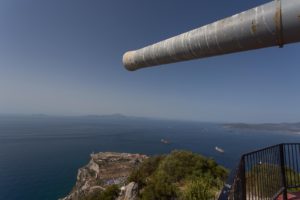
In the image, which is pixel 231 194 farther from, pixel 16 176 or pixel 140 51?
pixel 16 176

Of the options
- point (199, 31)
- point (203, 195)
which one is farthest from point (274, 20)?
point (203, 195)

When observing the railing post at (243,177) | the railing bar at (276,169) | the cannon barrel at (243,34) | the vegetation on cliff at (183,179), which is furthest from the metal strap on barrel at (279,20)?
the vegetation on cliff at (183,179)

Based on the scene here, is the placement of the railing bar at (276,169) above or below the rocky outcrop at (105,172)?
above

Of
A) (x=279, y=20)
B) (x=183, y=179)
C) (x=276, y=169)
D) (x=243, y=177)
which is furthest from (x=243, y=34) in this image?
(x=183, y=179)

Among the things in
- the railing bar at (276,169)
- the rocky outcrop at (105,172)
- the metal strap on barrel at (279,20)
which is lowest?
the rocky outcrop at (105,172)

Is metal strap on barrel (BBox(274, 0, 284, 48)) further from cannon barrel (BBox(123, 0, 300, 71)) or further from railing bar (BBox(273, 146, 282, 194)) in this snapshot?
railing bar (BBox(273, 146, 282, 194))

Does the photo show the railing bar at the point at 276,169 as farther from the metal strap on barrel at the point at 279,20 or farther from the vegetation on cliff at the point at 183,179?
the vegetation on cliff at the point at 183,179

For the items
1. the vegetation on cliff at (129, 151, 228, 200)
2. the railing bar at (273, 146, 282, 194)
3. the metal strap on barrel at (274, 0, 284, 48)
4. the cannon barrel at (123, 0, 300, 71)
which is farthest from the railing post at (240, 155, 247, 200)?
the vegetation on cliff at (129, 151, 228, 200)

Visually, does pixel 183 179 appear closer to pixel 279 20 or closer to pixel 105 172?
pixel 279 20
